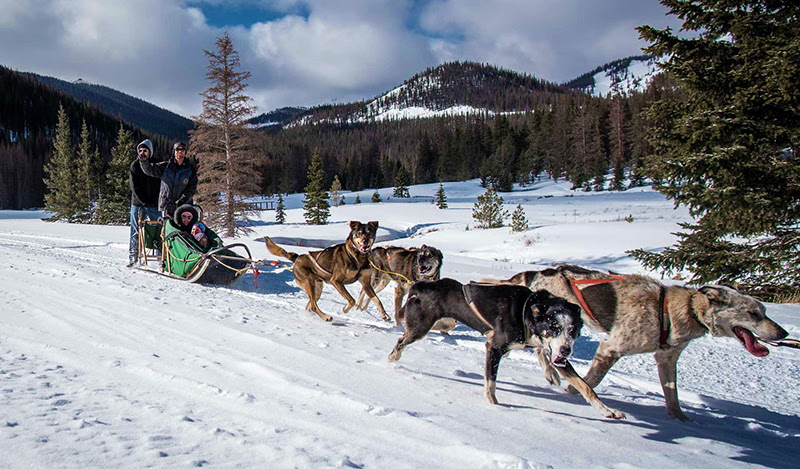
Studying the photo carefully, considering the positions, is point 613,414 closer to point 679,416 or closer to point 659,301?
point 679,416

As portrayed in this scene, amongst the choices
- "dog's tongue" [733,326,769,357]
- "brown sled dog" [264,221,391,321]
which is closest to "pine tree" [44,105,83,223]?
"brown sled dog" [264,221,391,321]

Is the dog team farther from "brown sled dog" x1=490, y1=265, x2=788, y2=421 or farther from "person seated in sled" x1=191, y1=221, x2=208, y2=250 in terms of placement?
"person seated in sled" x1=191, y1=221, x2=208, y2=250

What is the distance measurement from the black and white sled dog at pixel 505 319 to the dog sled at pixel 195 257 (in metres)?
3.98

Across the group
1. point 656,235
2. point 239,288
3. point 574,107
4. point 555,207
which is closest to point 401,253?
point 239,288

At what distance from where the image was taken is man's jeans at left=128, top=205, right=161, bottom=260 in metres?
8.45

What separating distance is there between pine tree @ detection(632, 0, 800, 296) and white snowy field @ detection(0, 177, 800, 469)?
73.5 inches

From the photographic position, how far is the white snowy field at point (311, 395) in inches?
83.8

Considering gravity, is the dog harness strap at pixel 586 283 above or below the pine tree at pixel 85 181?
below

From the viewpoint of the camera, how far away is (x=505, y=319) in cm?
324

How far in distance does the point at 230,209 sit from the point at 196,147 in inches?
136

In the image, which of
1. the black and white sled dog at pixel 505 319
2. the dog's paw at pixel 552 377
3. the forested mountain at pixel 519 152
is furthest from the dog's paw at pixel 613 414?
the forested mountain at pixel 519 152

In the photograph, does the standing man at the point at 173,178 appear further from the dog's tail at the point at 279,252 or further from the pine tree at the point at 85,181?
the pine tree at the point at 85,181

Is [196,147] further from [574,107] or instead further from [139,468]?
[574,107]

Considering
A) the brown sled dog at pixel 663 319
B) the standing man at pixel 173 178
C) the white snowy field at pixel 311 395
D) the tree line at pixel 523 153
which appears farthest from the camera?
the tree line at pixel 523 153
